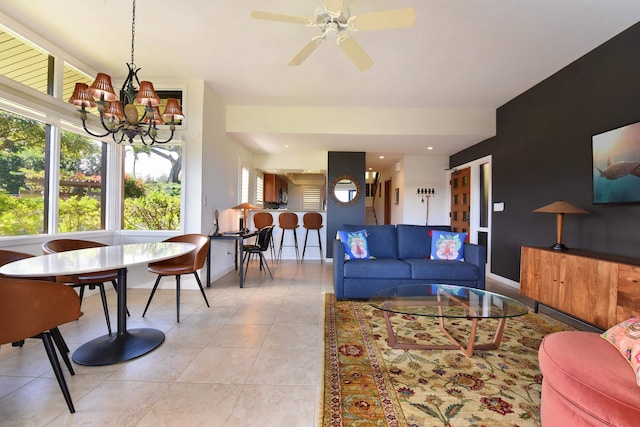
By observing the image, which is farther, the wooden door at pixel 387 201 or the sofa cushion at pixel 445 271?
the wooden door at pixel 387 201

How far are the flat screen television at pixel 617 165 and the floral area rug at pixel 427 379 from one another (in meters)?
1.32

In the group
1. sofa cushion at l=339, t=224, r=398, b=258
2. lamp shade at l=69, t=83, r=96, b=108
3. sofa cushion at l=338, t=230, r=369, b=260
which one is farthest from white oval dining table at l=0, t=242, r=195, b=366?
sofa cushion at l=339, t=224, r=398, b=258

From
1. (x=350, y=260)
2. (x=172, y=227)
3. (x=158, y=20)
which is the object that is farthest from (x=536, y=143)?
(x=172, y=227)

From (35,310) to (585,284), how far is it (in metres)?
3.92

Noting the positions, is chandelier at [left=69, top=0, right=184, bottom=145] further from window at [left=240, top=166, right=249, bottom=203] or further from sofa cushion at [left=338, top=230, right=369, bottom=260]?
window at [left=240, top=166, right=249, bottom=203]

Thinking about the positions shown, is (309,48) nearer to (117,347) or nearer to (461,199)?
(117,347)

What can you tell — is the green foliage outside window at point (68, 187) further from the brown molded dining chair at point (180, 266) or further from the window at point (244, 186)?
the window at point (244, 186)

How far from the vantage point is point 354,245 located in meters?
3.62

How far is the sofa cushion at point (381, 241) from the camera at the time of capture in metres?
3.88

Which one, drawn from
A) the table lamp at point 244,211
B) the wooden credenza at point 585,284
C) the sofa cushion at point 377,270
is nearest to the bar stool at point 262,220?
the table lamp at point 244,211

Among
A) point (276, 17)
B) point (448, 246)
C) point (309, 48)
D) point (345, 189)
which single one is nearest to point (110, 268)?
point (276, 17)

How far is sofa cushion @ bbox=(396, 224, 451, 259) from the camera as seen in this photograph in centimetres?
387

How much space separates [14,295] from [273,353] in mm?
1495

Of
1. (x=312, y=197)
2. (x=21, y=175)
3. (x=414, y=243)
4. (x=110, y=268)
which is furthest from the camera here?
(x=312, y=197)
